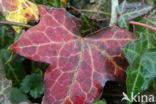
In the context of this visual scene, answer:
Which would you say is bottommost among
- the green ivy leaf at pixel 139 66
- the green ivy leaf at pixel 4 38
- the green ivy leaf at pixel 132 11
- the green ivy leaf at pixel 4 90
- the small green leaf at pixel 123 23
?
the green ivy leaf at pixel 4 90

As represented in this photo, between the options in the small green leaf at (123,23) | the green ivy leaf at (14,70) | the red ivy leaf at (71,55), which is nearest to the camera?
the red ivy leaf at (71,55)

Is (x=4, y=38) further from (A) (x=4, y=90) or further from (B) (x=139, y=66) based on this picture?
(B) (x=139, y=66)

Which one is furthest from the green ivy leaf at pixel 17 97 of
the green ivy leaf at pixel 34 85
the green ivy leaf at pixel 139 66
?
the green ivy leaf at pixel 139 66

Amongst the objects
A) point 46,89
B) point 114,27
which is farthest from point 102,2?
point 46,89

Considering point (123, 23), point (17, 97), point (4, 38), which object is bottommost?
point (17, 97)

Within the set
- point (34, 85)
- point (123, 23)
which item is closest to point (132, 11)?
point (123, 23)

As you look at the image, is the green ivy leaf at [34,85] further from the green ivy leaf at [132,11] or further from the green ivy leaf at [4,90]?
the green ivy leaf at [132,11]

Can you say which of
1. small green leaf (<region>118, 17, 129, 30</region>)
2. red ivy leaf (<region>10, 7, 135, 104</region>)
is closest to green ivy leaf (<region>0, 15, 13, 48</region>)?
red ivy leaf (<region>10, 7, 135, 104</region>)
